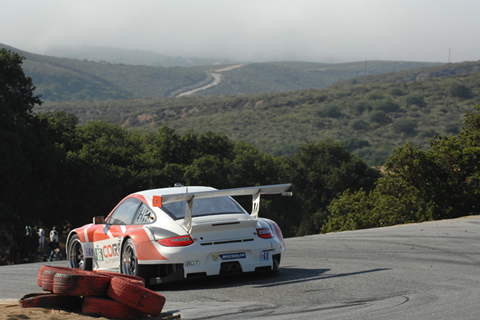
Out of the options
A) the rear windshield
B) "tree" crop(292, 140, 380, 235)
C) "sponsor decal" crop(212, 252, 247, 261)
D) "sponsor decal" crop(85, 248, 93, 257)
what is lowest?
"tree" crop(292, 140, 380, 235)

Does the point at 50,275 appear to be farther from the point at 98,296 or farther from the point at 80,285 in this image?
the point at 98,296

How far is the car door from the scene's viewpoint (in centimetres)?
1037

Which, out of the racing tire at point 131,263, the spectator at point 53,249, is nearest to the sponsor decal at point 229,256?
the racing tire at point 131,263

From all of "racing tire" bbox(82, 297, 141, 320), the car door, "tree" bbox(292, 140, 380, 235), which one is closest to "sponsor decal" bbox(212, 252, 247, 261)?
the car door

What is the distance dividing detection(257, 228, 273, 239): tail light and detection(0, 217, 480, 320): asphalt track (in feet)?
2.10

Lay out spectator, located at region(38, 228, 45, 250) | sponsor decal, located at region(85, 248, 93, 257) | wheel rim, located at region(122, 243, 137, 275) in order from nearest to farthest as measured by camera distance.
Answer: wheel rim, located at region(122, 243, 137, 275), sponsor decal, located at region(85, 248, 93, 257), spectator, located at region(38, 228, 45, 250)

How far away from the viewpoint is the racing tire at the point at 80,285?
749 cm

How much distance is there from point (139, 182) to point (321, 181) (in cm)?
2009

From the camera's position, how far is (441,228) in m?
18.1

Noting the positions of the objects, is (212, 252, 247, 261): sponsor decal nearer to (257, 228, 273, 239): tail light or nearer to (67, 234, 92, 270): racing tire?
(257, 228, 273, 239): tail light

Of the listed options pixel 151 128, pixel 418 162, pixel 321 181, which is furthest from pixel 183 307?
pixel 151 128

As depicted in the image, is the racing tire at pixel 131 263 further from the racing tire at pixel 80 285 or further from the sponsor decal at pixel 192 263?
the racing tire at pixel 80 285

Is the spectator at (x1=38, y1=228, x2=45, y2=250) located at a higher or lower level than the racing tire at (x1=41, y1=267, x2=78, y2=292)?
lower

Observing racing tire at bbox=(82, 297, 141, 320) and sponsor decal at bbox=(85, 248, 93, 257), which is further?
sponsor decal at bbox=(85, 248, 93, 257)
